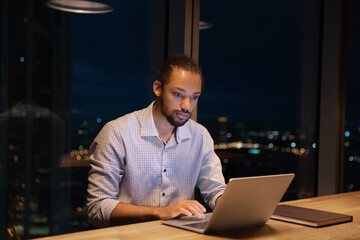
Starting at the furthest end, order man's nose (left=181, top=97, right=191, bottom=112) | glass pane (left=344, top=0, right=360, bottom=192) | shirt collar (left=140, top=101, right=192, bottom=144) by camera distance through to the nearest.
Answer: glass pane (left=344, top=0, right=360, bottom=192) < shirt collar (left=140, top=101, right=192, bottom=144) < man's nose (left=181, top=97, right=191, bottom=112)

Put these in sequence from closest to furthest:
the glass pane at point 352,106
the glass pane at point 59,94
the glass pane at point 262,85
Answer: the glass pane at point 59,94, the glass pane at point 262,85, the glass pane at point 352,106

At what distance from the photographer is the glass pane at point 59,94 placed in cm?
267

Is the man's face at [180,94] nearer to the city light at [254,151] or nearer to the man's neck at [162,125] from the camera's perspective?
the man's neck at [162,125]

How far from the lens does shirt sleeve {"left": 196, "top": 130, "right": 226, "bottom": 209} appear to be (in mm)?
2293

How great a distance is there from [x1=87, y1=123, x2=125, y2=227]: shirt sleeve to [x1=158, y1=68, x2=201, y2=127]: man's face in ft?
0.91

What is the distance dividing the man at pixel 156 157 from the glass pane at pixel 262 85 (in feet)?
3.90

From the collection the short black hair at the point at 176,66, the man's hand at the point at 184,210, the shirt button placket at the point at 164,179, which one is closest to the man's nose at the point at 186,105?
the short black hair at the point at 176,66

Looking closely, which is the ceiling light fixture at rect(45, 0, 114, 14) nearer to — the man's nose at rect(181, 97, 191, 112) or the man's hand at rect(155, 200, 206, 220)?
the man's nose at rect(181, 97, 191, 112)

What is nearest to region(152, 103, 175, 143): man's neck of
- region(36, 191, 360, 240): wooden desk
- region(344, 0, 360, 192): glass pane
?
region(36, 191, 360, 240): wooden desk

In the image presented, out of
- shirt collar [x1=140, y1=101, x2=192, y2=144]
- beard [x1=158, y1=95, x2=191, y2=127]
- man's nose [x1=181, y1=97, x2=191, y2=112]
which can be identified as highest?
man's nose [x1=181, y1=97, x2=191, y2=112]

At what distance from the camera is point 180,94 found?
2117mm

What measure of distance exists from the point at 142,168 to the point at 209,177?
0.37 metres

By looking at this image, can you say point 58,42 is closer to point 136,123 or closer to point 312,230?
point 136,123

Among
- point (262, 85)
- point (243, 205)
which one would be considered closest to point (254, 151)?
point (262, 85)
